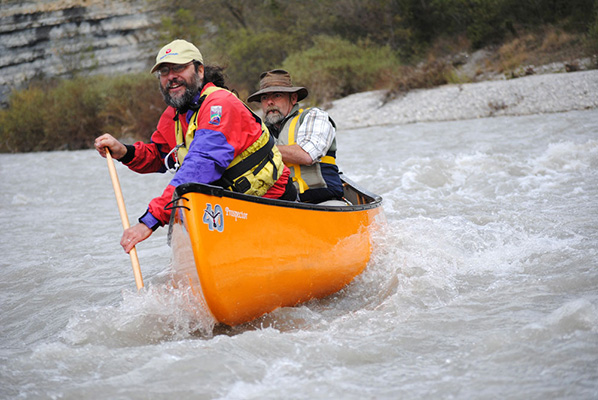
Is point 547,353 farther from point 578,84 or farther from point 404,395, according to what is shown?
point 578,84

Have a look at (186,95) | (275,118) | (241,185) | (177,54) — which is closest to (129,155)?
(186,95)

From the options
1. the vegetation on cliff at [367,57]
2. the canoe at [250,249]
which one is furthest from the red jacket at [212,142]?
the vegetation on cliff at [367,57]

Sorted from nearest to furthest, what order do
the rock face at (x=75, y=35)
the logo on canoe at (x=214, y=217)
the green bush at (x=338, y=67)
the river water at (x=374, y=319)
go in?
the river water at (x=374, y=319) < the logo on canoe at (x=214, y=217) < the green bush at (x=338, y=67) < the rock face at (x=75, y=35)

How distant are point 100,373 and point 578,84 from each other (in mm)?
12272

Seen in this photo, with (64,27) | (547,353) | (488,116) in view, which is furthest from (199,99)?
(64,27)

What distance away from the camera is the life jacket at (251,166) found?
3.31 metres

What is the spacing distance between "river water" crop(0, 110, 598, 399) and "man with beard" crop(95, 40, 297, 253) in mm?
603

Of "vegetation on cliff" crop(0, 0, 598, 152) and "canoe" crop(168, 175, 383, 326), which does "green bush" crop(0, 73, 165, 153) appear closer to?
"vegetation on cliff" crop(0, 0, 598, 152)

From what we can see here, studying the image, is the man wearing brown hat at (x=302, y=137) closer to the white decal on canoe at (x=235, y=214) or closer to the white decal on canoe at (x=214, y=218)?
the white decal on canoe at (x=235, y=214)

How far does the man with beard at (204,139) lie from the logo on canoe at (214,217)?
179 millimetres

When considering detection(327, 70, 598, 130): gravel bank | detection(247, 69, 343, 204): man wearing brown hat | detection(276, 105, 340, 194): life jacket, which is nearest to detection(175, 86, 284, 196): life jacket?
detection(247, 69, 343, 204): man wearing brown hat

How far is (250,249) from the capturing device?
Result: 3162 millimetres

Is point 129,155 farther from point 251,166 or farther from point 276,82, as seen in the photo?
point 276,82

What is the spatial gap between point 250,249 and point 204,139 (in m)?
0.60
